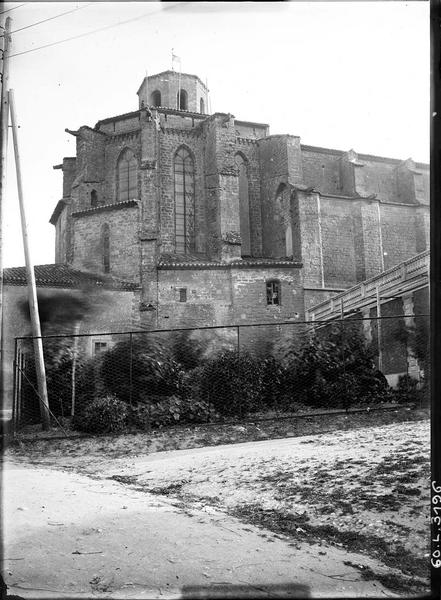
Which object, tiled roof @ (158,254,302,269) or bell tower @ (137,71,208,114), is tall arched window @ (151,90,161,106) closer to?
bell tower @ (137,71,208,114)

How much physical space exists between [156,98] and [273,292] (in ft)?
53.4

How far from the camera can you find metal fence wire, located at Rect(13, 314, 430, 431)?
37.7 feet

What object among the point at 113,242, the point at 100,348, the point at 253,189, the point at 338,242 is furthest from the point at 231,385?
the point at 253,189

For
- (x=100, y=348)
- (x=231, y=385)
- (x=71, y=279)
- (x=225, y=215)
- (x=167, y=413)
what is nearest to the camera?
(x=167, y=413)

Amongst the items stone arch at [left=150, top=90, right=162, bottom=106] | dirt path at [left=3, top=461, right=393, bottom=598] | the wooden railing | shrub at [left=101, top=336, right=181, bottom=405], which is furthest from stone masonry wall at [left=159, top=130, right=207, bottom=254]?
dirt path at [left=3, top=461, right=393, bottom=598]

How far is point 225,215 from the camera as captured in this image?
29203mm

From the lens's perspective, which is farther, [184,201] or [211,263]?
[184,201]

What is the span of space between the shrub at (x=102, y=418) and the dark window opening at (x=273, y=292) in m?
16.4

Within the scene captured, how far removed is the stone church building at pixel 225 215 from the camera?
86.6 ft

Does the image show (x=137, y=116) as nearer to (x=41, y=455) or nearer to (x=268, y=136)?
(x=268, y=136)

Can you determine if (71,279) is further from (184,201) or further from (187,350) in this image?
(184,201)

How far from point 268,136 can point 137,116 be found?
757 centimetres

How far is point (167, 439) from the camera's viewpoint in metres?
10.4

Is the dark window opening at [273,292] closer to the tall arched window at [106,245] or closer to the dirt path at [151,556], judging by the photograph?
the tall arched window at [106,245]
